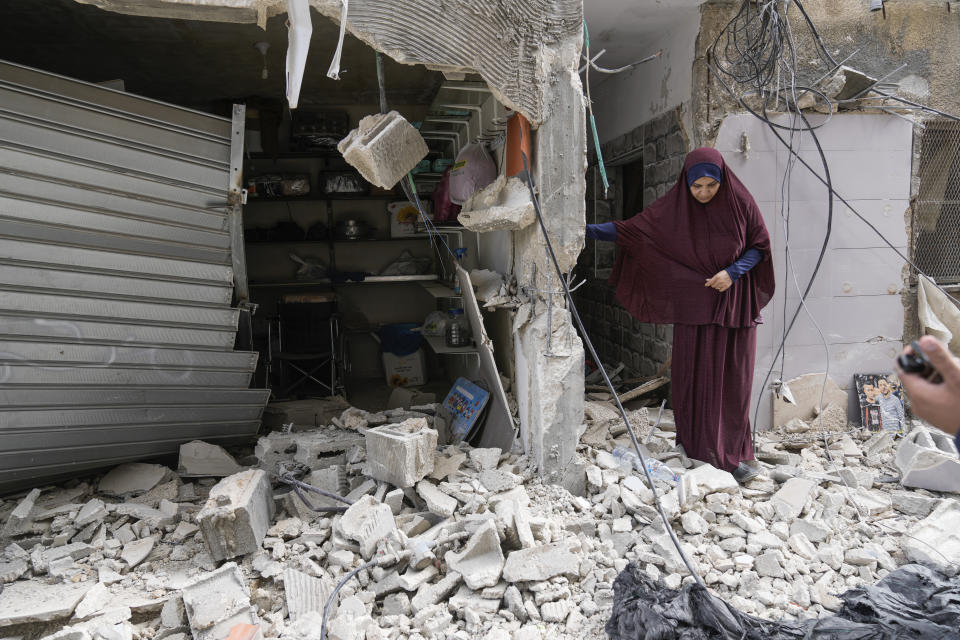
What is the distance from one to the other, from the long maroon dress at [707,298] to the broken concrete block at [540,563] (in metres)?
1.54

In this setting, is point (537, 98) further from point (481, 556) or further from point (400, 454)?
Answer: point (481, 556)

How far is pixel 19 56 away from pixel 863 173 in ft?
23.7

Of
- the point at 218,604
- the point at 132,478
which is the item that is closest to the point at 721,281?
the point at 218,604

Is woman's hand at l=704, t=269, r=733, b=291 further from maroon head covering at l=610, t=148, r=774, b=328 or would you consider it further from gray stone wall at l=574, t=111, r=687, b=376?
gray stone wall at l=574, t=111, r=687, b=376

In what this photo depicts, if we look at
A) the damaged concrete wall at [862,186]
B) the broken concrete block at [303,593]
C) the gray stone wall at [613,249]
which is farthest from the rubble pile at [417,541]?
the gray stone wall at [613,249]

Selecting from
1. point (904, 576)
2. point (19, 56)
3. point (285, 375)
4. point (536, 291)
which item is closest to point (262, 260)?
point (285, 375)

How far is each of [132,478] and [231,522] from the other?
128 centimetres

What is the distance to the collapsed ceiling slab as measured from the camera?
2.82 metres

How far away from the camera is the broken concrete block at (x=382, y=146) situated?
3352mm

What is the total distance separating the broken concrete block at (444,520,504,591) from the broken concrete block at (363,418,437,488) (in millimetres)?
604

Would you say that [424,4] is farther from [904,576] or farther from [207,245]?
[904,576]

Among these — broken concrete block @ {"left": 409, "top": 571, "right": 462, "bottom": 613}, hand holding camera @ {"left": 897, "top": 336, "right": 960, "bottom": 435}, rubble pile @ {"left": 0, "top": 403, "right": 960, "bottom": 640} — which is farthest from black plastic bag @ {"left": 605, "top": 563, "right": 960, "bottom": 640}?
hand holding camera @ {"left": 897, "top": 336, "right": 960, "bottom": 435}

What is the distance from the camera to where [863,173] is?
16.5 feet

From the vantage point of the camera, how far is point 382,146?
339 centimetres
